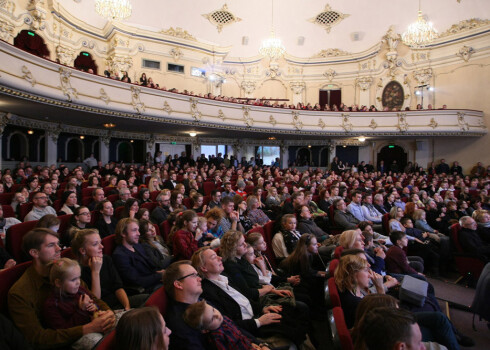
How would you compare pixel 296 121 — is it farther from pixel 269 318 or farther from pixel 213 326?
pixel 213 326

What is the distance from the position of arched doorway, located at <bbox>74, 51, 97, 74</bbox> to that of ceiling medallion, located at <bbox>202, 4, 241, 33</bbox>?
206 inches

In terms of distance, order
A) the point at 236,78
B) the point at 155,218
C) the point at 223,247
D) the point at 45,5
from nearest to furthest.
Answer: the point at 223,247 → the point at 155,218 → the point at 45,5 → the point at 236,78

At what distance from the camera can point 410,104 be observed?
13.8 meters

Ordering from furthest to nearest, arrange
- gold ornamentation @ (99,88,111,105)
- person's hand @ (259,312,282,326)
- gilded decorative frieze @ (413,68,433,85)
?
1. gilded decorative frieze @ (413,68,433,85)
2. gold ornamentation @ (99,88,111,105)
3. person's hand @ (259,312,282,326)

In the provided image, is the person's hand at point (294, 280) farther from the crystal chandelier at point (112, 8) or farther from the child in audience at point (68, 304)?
the crystal chandelier at point (112, 8)

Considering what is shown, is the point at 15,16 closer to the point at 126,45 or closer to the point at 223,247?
the point at 126,45

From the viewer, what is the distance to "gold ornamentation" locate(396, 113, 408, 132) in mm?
12344

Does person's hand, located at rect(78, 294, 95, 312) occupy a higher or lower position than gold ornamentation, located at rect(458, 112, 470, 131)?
lower

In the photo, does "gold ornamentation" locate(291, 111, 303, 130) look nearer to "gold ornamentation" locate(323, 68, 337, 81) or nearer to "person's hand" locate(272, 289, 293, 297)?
"gold ornamentation" locate(323, 68, 337, 81)

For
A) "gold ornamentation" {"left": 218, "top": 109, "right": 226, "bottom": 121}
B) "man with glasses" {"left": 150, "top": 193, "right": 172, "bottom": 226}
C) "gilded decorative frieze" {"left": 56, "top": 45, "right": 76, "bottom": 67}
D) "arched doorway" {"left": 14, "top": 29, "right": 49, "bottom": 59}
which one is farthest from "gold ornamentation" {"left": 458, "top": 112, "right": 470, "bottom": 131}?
"arched doorway" {"left": 14, "top": 29, "right": 49, "bottom": 59}

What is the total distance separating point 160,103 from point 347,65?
9.88 meters

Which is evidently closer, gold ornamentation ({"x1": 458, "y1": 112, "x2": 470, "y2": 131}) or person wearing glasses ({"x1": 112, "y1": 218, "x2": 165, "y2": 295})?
person wearing glasses ({"x1": 112, "y1": 218, "x2": 165, "y2": 295})

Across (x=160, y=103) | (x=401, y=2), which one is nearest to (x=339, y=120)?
(x=401, y=2)

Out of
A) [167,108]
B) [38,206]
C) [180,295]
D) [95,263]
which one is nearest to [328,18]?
[167,108]
